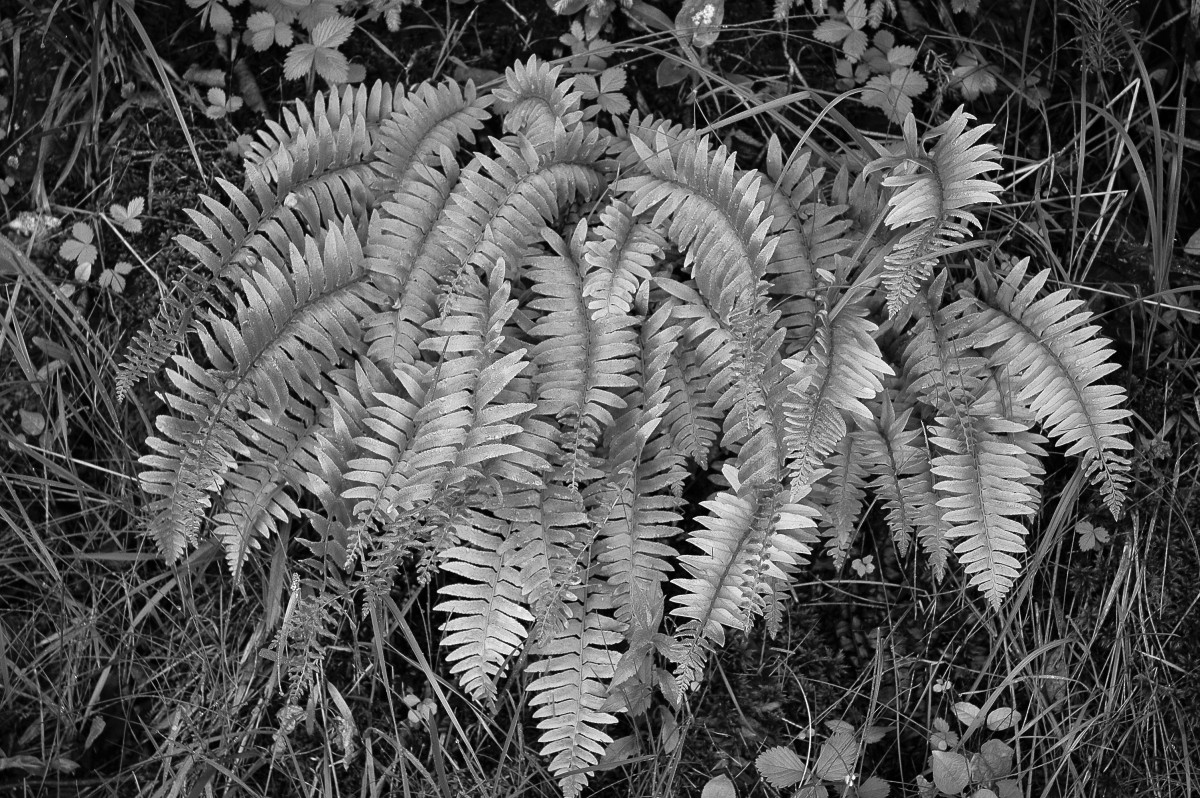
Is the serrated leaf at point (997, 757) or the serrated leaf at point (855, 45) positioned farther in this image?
the serrated leaf at point (855, 45)

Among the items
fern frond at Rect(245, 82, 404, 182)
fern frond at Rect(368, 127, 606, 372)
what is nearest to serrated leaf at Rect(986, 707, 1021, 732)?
fern frond at Rect(368, 127, 606, 372)

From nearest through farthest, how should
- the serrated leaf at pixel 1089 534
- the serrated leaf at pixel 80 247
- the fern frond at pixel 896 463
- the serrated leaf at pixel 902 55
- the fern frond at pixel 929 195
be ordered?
the fern frond at pixel 929 195 < the fern frond at pixel 896 463 < the serrated leaf at pixel 1089 534 < the serrated leaf at pixel 902 55 < the serrated leaf at pixel 80 247

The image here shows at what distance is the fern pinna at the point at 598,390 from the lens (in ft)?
9.08

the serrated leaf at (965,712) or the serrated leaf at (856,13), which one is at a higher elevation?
the serrated leaf at (856,13)

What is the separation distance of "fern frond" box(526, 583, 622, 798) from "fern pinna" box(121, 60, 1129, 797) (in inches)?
0.4

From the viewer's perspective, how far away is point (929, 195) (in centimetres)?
274

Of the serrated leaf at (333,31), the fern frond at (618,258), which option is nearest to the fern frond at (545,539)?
the fern frond at (618,258)

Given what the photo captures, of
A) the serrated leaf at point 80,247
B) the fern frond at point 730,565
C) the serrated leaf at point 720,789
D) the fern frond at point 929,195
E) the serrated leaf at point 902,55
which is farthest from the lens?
the serrated leaf at point 80,247

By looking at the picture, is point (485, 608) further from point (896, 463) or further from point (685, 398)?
point (896, 463)

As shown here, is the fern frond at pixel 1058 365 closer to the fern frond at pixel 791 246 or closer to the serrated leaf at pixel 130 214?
the fern frond at pixel 791 246

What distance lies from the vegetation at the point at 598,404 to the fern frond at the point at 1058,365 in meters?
0.02

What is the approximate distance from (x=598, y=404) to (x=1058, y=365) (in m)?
1.44

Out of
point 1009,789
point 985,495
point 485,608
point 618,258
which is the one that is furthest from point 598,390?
point 1009,789

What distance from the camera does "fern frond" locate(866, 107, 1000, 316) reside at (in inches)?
101
